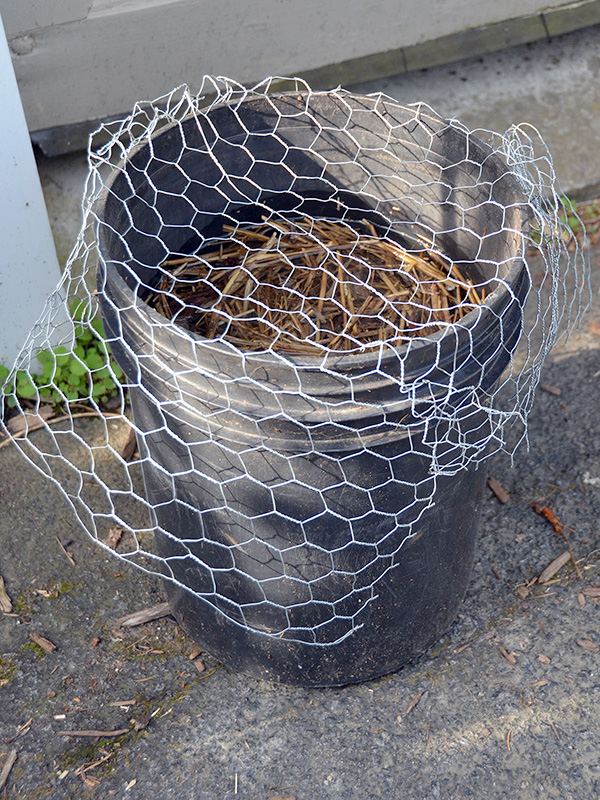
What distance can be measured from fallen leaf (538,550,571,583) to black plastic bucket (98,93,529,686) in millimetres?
318

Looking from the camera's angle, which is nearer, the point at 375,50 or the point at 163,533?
the point at 163,533

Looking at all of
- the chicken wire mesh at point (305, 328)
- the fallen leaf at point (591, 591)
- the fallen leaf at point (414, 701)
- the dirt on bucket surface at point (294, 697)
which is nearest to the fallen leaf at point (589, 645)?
the dirt on bucket surface at point (294, 697)

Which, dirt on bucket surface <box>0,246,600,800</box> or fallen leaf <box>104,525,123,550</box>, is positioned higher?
fallen leaf <box>104,525,123,550</box>

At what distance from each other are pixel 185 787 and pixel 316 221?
4.34ft

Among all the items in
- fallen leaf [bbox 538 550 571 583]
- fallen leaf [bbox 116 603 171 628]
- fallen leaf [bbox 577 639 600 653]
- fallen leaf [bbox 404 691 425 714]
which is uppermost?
fallen leaf [bbox 116 603 171 628]

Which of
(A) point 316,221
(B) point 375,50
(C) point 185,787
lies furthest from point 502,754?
(B) point 375,50

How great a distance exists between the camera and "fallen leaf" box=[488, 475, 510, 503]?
229 centimetres

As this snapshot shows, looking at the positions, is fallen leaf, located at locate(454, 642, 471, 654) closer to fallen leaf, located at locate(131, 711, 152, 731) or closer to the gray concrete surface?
the gray concrete surface

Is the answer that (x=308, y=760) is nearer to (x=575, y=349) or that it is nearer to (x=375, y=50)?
(x=575, y=349)

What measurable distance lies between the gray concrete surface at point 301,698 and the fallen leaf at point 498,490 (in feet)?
0.08

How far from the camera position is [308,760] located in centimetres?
179

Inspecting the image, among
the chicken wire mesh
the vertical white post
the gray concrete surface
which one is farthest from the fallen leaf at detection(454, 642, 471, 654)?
the vertical white post

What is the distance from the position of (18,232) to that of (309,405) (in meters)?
1.33

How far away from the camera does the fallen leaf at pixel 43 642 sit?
198 cm
